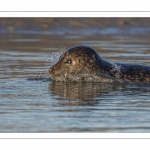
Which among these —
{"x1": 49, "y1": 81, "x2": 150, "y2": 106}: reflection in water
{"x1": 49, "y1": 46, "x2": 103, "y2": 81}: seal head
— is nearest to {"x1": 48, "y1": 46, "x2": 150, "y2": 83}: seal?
{"x1": 49, "y1": 46, "x2": 103, "y2": 81}: seal head

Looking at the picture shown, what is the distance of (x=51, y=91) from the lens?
1129 cm

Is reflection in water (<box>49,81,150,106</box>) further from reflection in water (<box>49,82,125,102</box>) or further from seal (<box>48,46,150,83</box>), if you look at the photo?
seal (<box>48,46,150,83</box>)

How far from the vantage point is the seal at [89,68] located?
12.4 m

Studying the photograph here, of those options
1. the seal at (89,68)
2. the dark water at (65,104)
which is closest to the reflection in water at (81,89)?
the dark water at (65,104)

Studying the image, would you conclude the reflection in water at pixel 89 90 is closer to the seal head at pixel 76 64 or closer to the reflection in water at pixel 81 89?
the reflection in water at pixel 81 89

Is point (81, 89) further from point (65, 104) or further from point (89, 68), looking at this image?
point (65, 104)

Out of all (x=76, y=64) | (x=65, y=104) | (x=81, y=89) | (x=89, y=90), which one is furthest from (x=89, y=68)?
(x=65, y=104)

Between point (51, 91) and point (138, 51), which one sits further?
point (138, 51)

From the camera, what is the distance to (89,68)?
12.4 meters

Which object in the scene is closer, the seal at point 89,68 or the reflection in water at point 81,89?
the reflection in water at point 81,89

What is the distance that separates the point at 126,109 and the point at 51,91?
214 cm

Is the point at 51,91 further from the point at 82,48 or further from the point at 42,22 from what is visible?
the point at 42,22
